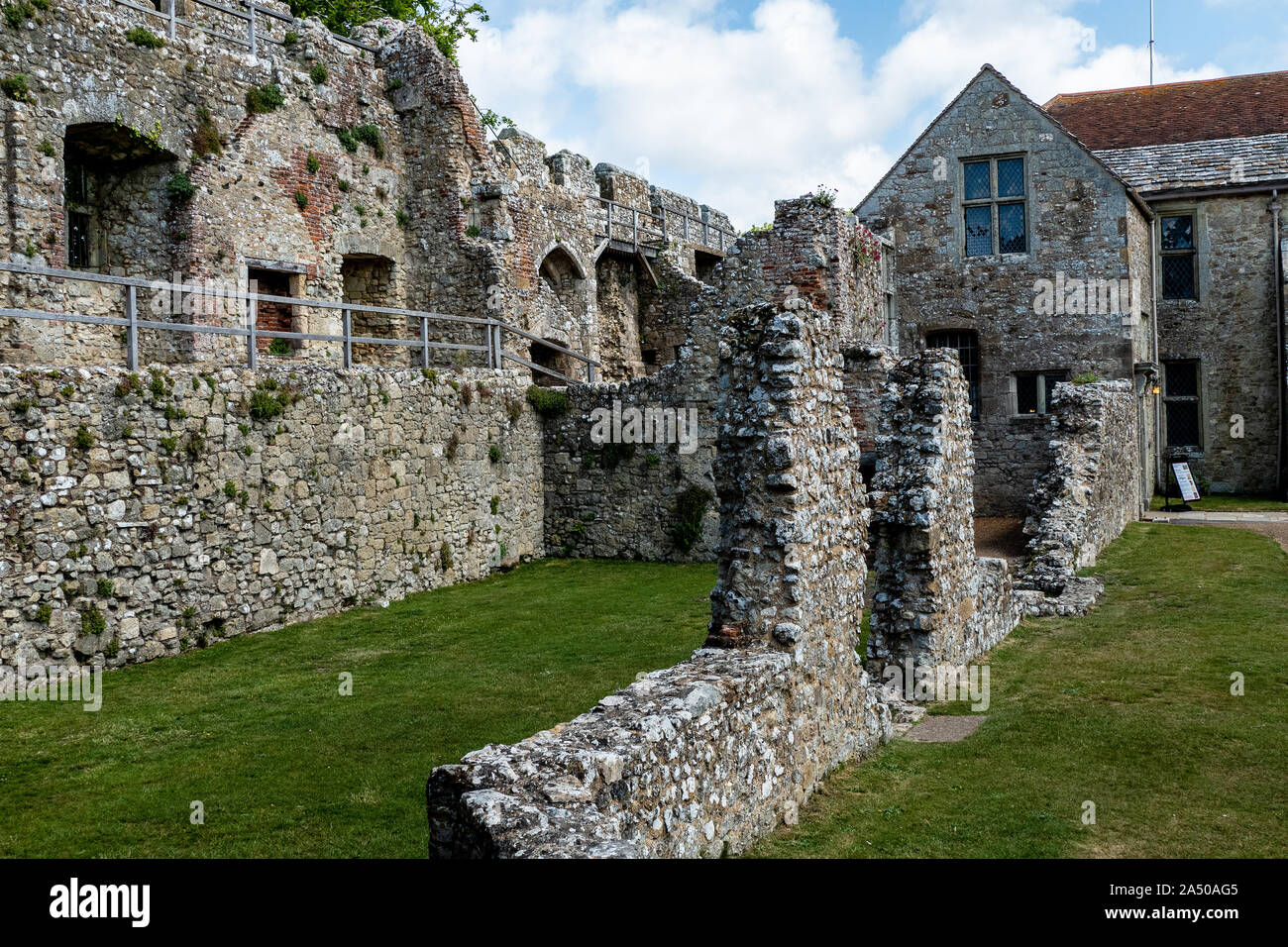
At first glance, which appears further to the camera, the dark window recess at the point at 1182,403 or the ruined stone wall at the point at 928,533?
the dark window recess at the point at 1182,403

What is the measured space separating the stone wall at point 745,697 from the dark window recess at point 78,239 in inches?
544

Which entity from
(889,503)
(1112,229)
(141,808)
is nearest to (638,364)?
(1112,229)

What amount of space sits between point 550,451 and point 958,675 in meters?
10.7

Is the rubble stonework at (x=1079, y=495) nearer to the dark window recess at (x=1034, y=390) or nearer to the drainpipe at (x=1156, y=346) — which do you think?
the dark window recess at (x=1034, y=390)

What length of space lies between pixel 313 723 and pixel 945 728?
549 cm

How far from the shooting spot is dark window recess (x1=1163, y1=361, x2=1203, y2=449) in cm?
2800

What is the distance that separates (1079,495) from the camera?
58.2 feet

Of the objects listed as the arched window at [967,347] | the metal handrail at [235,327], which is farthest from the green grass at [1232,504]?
the metal handrail at [235,327]

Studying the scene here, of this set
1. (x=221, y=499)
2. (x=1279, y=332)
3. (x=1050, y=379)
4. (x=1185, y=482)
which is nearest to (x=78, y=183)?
(x=221, y=499)

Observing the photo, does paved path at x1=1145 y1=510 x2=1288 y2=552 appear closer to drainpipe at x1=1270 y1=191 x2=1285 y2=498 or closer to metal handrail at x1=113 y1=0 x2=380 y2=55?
drainpipe at x1=1270 y1=191 x2=1285 y2=498

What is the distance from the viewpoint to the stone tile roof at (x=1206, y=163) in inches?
1064

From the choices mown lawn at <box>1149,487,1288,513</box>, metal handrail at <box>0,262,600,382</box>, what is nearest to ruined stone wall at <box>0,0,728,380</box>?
metal handrail at <box>0,262,600,382</box>

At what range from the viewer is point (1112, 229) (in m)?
23.5

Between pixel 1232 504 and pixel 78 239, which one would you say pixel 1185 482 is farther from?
pixel 78 239
